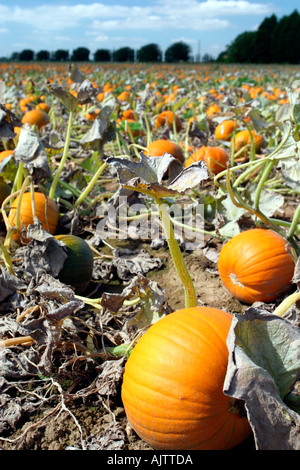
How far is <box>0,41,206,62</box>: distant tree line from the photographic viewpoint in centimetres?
5519

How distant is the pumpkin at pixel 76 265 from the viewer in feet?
8.27

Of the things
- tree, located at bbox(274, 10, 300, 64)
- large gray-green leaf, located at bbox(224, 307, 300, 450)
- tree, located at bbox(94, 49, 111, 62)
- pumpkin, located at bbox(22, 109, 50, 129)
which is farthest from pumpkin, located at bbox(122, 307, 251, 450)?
tree, located at bbox(94, 49, 111, 62)

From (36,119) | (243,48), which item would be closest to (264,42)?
(243,48)

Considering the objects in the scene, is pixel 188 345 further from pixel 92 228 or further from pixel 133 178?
pixel 92 228

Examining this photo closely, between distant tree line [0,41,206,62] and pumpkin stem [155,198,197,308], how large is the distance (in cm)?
5689

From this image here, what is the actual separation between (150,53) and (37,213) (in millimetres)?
57687

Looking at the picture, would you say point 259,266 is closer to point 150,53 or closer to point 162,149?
point 162,149

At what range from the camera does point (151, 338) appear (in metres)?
1.53

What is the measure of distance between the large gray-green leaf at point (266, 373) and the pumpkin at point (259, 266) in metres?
0.98

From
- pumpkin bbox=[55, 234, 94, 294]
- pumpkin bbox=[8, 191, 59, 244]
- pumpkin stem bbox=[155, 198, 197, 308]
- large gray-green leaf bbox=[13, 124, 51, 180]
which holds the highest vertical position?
large gray-green leaf bbox=[13, 124, 51, 180]

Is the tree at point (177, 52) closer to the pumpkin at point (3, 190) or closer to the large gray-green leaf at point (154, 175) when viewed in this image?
the pumpkin at point (3, 190)

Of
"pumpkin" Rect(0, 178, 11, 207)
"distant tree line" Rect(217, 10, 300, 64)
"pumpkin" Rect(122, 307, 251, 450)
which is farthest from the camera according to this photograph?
"distant tree line" Rect(217, 10, 300, 64)

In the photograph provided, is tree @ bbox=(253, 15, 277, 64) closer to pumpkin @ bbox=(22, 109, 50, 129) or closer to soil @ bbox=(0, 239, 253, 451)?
pumpkin @ bbox=(22, 109, 50, 129)

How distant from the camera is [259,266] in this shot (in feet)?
7.70
